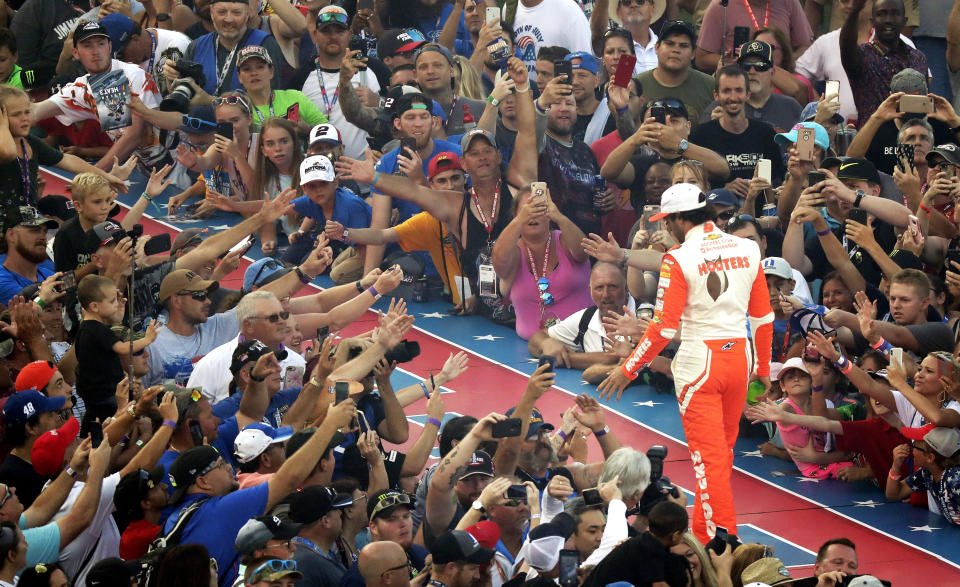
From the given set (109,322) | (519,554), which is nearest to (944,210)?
(519,554)

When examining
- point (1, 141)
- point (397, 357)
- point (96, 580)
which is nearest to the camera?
point (96, 580)

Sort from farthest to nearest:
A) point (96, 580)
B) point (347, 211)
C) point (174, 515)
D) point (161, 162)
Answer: point (161, 162) < point (347, 211) < point (174, 515) < point (96, 580)

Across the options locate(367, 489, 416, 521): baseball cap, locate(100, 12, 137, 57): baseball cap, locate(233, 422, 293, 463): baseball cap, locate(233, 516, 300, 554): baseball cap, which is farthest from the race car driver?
locate(100, 12, 137, 57): baseball cap

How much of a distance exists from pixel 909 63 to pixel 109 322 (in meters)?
8.15

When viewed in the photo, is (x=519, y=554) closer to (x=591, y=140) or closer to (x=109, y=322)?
(x=109, y=322)

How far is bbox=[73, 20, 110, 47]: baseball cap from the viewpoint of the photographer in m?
14.8

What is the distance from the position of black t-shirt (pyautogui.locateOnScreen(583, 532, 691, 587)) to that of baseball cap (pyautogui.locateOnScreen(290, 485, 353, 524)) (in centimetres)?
142

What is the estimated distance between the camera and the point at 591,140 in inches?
544

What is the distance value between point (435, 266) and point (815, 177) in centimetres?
367

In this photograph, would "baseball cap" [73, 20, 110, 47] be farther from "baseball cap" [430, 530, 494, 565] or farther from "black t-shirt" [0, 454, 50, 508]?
"baseball cap" [430, 530, 494, 565]

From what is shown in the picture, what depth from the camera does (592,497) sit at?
27.2ft

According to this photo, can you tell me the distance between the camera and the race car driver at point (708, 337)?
912 centimetres

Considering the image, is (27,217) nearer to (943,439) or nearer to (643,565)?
(643,565)

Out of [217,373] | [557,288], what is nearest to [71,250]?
[217,373]
